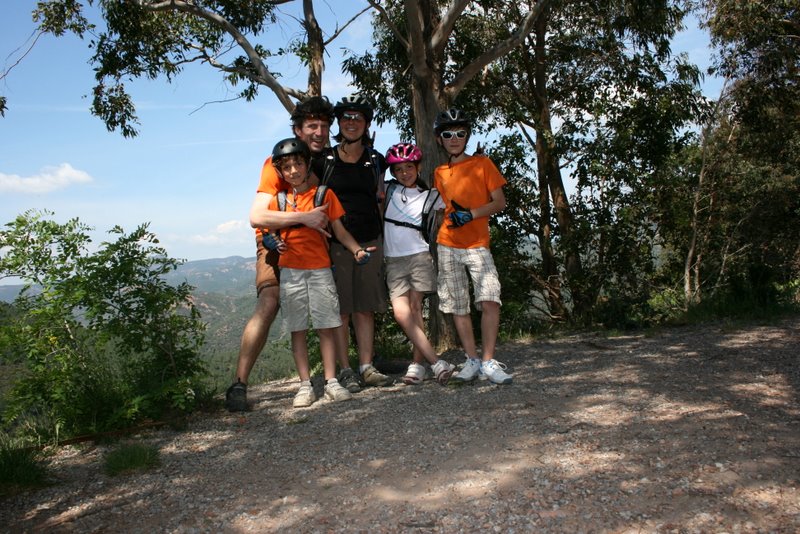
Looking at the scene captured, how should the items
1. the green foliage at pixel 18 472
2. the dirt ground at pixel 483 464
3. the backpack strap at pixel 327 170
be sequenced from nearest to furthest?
the dirt ground at pixel 483 464
the green foliage at pixel 18 472
the backpack strap at pixel 327 170

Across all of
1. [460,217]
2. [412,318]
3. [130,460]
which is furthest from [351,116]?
[130,460]

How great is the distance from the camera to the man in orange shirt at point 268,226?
4488mm

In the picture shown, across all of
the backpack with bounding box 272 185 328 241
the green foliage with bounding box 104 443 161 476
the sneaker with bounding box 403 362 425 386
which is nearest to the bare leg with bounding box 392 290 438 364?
the sneaker with bounding box 403 362 425 386

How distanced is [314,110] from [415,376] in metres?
2.23

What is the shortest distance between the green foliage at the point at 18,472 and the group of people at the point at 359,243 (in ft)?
4.59

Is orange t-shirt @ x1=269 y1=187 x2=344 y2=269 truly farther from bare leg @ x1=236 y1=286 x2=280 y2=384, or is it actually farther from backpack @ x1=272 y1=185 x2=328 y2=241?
bare leg @ x1=236 y1=286 x2=280 y2=384

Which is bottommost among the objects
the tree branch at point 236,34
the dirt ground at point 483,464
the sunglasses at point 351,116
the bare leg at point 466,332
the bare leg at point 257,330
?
the dirt ground at point 483,464

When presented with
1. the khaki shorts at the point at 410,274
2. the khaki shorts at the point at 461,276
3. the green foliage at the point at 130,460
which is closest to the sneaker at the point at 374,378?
the khaki shorts at the point at 410,274

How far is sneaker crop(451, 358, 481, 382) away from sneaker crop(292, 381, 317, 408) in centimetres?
109

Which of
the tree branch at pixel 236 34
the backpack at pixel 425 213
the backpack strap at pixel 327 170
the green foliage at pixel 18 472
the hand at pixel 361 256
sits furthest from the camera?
the tree branch at pixel 236 34

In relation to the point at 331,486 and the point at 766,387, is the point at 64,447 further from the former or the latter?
the point at 766,387

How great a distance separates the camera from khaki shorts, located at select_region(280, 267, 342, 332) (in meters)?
4.58

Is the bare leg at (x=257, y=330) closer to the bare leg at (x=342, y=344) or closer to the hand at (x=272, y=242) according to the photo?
the hand at (x=272, y=242)

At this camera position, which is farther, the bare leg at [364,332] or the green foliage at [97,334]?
the bare leg at [364,332]
